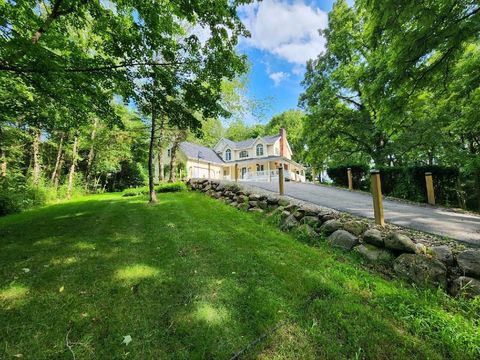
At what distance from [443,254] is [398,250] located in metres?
0.51

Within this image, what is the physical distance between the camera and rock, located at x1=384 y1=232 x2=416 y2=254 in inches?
126

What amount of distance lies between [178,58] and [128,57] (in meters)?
1.10

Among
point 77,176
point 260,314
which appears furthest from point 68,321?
point 77,176

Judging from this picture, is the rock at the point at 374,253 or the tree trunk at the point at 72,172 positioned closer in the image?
the rock at the point at 374,253

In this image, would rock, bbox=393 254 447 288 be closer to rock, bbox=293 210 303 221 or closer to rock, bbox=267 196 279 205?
rock, bbox=293 210 303 221

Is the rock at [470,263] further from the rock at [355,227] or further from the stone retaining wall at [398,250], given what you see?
the rock at [355,227]

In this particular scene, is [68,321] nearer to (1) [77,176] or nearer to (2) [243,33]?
(2) [243,33]

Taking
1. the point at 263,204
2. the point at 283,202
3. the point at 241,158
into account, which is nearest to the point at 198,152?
the point at 241,158

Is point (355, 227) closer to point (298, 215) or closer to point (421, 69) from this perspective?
point (298, 215)

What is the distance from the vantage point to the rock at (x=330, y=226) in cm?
433

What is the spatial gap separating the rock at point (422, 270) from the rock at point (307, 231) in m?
1.52

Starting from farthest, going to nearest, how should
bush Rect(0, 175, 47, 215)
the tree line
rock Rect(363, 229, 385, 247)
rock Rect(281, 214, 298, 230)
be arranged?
bush Rect(0, 175, 47, 215), rock Rect(281, 214, 298, 230), rock Rect(363, 229, 385, 247), the tree line

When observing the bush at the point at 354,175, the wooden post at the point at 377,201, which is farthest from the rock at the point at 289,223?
the bush at the point at 354,175

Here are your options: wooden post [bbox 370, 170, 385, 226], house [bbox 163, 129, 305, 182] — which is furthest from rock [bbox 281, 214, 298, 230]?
house [bbox 163, 129, 305, 182]
